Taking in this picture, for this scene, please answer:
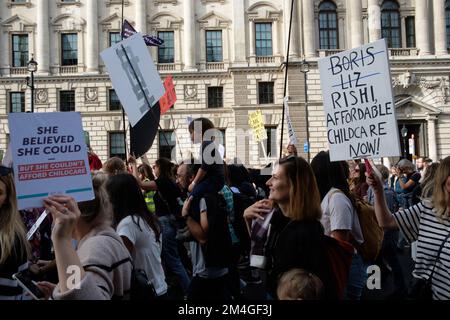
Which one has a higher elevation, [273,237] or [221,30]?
[221,30]

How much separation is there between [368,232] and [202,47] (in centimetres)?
3272

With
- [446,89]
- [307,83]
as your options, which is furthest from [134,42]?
[446,89]

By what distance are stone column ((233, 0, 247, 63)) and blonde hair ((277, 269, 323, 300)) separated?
1320 inches

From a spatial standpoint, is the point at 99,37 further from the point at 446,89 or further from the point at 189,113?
the point at 446,89

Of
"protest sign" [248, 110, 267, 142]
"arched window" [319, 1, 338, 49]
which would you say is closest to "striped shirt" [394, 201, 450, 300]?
"protest sign" [248, 110, 267, 142]

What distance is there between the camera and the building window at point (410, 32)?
119 ft

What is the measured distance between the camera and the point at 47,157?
323 centimetres

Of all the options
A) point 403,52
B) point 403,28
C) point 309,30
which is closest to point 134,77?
point 309,30

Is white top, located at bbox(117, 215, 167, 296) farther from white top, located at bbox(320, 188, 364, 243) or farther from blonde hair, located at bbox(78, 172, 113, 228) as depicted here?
white top, located at bbox(320, 188, 364, 243)

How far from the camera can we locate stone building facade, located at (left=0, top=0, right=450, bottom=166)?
116ft

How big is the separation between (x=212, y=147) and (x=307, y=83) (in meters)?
29.6

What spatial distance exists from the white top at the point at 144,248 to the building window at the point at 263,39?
1283 inches

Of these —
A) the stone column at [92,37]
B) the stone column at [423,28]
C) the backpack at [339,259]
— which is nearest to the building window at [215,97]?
the stone column at [92,37]

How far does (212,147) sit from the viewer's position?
6.33 metres
